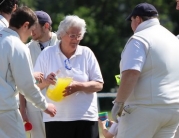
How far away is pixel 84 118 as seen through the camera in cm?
755

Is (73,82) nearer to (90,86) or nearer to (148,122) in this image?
(90,86)

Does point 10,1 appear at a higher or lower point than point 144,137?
higher

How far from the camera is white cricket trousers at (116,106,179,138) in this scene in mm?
6691

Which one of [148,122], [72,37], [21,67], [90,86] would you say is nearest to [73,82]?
[90,86]

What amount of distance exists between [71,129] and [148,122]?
1.14 m

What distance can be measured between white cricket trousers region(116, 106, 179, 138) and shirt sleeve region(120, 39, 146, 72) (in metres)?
0.41

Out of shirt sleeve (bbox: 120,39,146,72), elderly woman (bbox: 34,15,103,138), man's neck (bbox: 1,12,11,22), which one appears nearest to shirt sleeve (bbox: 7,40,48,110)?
man's neck (bbox: 1,12,11,22)

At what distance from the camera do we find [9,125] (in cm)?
677

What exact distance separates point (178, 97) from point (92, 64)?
1.22m

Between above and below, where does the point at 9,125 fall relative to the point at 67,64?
below

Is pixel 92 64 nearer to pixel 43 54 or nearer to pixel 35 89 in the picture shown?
pixel 43 54

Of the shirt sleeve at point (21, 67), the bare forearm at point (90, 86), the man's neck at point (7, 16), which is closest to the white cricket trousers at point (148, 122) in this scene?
the bare forearm at point (90, 86)

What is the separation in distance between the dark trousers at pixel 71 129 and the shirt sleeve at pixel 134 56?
1126 mm

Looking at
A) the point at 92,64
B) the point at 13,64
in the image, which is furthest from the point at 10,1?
the point at 92,64
